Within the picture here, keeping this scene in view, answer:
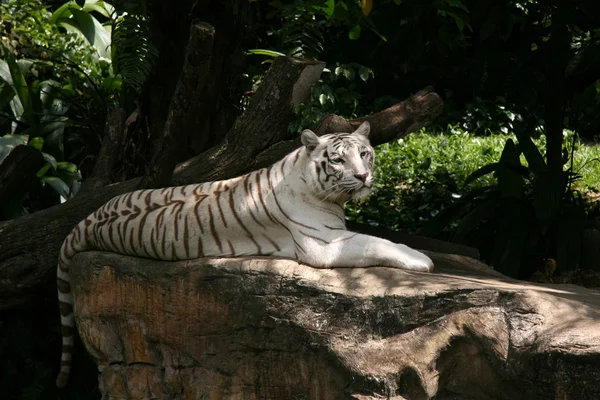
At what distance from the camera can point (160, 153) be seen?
628 centimetres

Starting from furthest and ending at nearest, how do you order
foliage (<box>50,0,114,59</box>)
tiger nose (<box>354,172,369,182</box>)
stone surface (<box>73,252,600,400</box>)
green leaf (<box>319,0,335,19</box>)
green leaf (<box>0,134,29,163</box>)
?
1. foliage (<box>50,0,114,59</box>)
2. green leaf (<box>0,134,29,163</box>)
3. green leaf (<box>319,0,335,19</box>)
4. tiger nose (<box>354,172,369,182</box>)
5. stone surface (<box>73,252,600,400</box>)

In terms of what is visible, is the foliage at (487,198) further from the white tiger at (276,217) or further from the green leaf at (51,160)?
the green leaf at (51,160)

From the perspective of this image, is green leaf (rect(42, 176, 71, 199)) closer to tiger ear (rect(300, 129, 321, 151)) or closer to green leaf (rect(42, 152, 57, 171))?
green leaf (rect(42, 152, 57, 171))

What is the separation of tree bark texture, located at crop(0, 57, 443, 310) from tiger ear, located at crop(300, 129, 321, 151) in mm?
710

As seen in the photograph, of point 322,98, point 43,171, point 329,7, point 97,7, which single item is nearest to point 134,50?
point 329,7

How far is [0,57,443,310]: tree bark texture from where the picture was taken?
625cm

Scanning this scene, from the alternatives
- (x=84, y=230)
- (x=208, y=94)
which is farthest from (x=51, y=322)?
(x=208, y=94)

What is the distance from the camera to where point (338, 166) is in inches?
206

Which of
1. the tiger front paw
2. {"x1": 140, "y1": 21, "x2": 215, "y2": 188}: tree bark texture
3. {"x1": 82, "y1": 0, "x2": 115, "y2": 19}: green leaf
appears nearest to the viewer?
the tiger front paw

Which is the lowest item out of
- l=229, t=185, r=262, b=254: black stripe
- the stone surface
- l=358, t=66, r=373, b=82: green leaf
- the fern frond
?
the stone surface

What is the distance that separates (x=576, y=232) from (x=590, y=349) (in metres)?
4.07

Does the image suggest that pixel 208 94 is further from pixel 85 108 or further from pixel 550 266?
pixel 550 266

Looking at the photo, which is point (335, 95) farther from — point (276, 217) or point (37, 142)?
point (276, 217)

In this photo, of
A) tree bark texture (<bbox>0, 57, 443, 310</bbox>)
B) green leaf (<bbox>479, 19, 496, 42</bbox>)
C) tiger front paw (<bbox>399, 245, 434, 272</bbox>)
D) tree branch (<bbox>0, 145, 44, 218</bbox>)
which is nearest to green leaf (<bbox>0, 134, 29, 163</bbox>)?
tree branch (<bbox>0, 145, 44, 218</bbox>)
